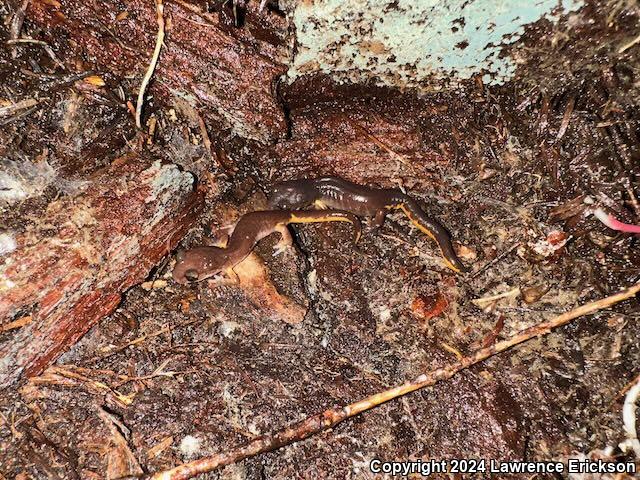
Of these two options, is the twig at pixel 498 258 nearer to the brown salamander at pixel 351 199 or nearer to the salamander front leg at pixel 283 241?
the brown salamander at pixel 351 199

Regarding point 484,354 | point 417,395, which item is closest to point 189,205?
point 417,395

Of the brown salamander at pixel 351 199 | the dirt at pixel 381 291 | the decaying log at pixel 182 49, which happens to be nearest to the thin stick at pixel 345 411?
the dirt at pixel 381 291

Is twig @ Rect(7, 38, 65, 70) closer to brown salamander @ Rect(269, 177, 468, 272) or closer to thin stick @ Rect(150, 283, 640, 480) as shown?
brown salamander @ Rect(269, 177, 468, 272)

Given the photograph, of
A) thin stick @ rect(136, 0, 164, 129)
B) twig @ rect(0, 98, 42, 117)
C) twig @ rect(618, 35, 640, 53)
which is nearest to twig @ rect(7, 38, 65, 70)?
twig @ rect(0, 98, 42, 117)

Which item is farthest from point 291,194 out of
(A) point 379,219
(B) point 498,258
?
(B) point 498,258

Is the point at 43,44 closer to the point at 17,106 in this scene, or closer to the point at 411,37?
the point at 17,106

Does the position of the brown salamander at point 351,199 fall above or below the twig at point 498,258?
above
